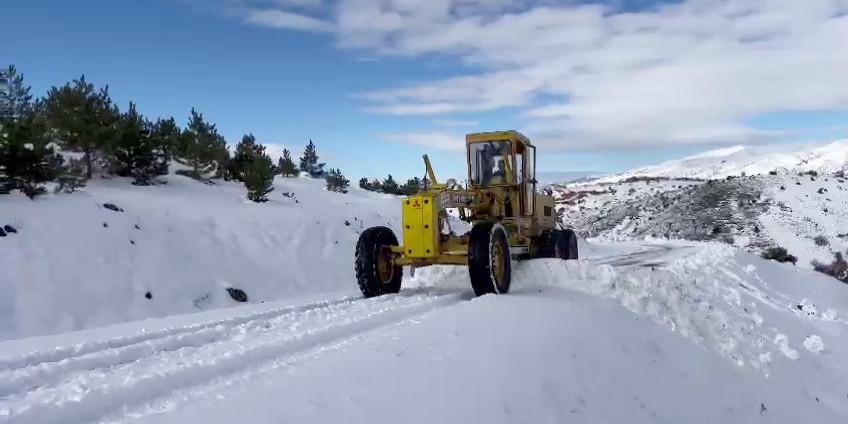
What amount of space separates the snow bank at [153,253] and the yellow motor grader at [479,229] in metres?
2.68

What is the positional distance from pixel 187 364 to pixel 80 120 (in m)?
13.2

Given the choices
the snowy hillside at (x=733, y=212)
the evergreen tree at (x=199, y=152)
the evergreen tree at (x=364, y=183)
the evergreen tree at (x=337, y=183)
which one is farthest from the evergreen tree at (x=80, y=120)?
the snowy hillside at (x=733, y=212)

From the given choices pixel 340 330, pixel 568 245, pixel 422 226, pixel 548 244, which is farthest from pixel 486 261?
pixel 568 245

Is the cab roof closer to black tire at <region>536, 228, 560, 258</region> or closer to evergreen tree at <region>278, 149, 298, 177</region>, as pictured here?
black tire at <region>536, 228, 560, 258</region>

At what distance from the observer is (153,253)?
1258cm

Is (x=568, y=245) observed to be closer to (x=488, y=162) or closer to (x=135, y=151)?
(x=488, y=162)

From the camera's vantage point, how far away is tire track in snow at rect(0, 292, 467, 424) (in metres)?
4.32

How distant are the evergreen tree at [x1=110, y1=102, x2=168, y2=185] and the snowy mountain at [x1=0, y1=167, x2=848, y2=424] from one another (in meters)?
0.74

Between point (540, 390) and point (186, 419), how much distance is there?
3373mm

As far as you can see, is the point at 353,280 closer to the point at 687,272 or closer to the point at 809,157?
the point at 687,272

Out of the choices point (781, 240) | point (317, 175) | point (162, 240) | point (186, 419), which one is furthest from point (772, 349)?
point (317, 175)

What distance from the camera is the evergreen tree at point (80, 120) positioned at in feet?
52.2

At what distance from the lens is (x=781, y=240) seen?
31.9 metres

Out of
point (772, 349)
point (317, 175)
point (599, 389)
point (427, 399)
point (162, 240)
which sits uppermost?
point (317, 175)
